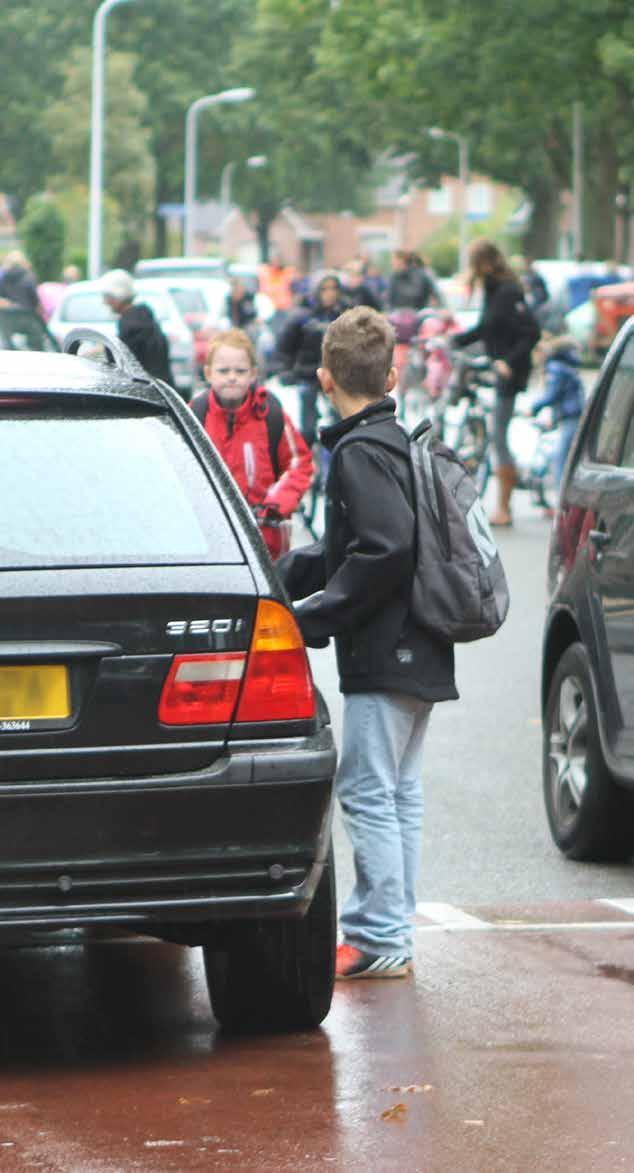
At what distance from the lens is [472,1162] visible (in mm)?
4668

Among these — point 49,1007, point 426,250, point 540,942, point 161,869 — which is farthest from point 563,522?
point 426,250

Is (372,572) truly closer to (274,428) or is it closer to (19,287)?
(274,428)

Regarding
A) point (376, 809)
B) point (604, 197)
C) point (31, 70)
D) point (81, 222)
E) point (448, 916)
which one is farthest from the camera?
point (81, 222)

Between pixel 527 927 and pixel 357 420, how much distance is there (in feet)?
5.35

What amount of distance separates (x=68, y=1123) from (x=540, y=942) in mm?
2150

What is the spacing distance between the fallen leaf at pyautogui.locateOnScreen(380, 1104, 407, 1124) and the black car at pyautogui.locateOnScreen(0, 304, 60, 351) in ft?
43.2

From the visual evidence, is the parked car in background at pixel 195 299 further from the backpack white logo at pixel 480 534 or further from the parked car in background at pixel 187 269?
the backpack white logo at pixel 480 534

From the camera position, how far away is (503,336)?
18906 mm

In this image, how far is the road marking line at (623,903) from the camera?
7.21 meters

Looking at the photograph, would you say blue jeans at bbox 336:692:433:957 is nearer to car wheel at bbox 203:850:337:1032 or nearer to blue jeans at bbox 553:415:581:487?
car wheel at bbox 203:850:337:1032

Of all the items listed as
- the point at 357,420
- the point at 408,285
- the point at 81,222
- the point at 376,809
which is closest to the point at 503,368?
the point at 408,285

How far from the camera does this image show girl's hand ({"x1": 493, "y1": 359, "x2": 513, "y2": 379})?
18641 millimetres

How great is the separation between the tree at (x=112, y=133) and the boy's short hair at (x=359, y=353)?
77037 mm

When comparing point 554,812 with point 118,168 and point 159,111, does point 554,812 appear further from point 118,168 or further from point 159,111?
point 159,111
